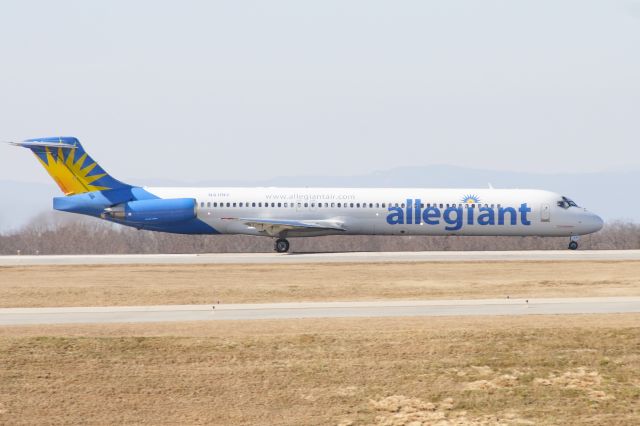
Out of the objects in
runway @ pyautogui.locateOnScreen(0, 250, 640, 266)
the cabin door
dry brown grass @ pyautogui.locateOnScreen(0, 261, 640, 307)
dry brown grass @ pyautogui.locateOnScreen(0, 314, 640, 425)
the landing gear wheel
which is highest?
the cabin door

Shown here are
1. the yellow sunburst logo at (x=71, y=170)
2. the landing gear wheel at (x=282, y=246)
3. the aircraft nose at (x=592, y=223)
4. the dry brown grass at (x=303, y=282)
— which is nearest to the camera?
the dry brown grass at (x=303, y=282)

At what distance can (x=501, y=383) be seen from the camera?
2405 cm

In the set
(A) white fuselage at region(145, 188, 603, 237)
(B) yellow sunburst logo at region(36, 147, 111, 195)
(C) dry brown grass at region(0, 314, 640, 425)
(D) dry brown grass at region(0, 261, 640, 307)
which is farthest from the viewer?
(B) yellow sunburst logo at region(36, 147, 111, 195)

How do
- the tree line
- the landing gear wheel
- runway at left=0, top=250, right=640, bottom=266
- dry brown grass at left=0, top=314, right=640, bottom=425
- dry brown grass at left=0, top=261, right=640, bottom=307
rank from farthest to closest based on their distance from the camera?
the tree line < the landing gear wheel < runway at left=0, top=250, right=640, bottom=266 < dry brown grass at left=0, top=261, right=640, bottom=307 < dry brown grass at left=0, top=314, right=640, bottom=425

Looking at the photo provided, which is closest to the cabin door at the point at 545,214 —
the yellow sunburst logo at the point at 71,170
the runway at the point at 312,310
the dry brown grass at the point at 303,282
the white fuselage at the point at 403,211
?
the white fuselage at the point at 403,211

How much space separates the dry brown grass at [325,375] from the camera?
883 inches

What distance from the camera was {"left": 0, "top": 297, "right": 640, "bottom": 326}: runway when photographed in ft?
103

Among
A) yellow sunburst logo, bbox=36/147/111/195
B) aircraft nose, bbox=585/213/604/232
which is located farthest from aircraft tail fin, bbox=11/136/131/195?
aircraft nose, bbox=585/213/604/232

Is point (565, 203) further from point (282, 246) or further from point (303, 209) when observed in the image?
point (282, 246)

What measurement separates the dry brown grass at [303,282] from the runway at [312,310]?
194 centimetres

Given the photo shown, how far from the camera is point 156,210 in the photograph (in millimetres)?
60219

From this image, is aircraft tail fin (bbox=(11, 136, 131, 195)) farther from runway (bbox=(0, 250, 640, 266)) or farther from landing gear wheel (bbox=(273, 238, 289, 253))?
landing gear wheel (bbox=(273, 238, 289, 253))

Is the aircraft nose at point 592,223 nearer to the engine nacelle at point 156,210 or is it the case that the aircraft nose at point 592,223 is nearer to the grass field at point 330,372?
the engine nacelle at point 156,210

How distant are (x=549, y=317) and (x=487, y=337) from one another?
15.4ft
